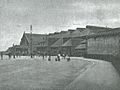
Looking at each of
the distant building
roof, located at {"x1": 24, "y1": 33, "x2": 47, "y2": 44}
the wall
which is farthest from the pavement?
roof, located at {"x1": 24, "y1": 33, "x2": 47, "y2": 44}

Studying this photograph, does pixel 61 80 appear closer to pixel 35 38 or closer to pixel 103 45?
pixel 103 45

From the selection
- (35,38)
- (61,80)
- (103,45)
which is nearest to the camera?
(61,80)

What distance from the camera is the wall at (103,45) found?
37.5 metres

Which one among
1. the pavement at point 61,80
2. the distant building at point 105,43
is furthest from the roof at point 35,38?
the pavement at point 61,80

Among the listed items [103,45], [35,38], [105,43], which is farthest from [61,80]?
[35,38]

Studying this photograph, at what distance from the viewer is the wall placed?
37463 millimetres

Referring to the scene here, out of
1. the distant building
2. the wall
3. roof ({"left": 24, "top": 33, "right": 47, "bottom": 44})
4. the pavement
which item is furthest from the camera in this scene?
roof ({"left": 24, "top": 33, "right": 47, "bottom": 44})

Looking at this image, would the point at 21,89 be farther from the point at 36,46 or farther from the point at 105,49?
the point at 36,46

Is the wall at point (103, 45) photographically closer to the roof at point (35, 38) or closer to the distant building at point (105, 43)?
the distant building at point (105, 43)

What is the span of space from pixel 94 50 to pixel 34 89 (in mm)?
37102

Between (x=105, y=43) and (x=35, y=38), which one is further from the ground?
(x=35, y=38)

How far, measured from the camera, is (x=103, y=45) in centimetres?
4097

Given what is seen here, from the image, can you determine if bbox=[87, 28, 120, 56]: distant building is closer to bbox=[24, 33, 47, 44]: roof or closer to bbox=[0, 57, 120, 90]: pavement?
bbox=[0, 57, 120, 90]: pavement

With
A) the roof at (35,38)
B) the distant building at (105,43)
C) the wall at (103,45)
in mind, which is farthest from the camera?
the roof at (35,38)
